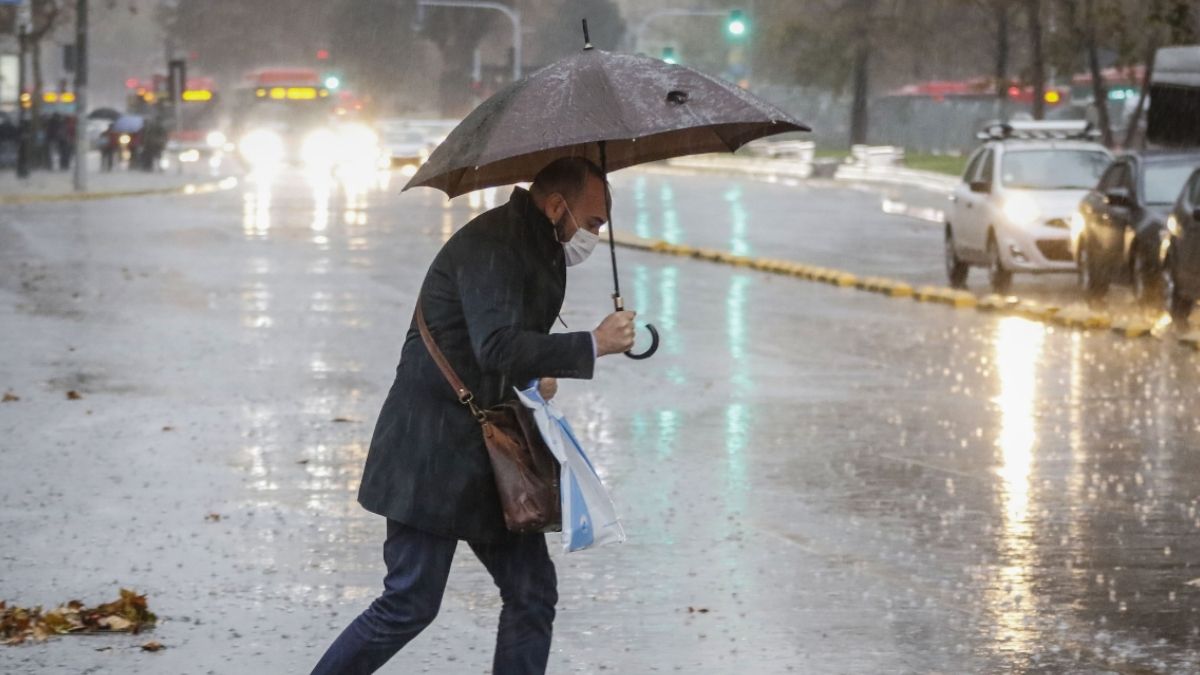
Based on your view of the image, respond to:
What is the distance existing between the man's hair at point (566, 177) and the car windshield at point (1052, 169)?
1755 cm

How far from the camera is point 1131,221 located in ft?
64.4

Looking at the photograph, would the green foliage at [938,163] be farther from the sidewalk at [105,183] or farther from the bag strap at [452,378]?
the bag strap at [452,378]

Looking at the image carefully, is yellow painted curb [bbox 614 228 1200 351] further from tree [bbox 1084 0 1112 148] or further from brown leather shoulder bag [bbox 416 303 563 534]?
tree [bbox 1084 0 1112 148]

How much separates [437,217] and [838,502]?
26.0 metres

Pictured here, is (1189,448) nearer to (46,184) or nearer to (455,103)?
(46,184)

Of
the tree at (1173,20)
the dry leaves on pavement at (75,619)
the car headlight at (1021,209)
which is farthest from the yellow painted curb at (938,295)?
the dry leaves on pavement at (75,619)

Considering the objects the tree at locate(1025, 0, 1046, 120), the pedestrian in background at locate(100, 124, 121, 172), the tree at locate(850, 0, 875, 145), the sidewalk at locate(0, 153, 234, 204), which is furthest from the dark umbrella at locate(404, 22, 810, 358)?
the tree at locate(850, 0, 875, 145)

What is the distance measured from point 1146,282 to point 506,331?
589 inches

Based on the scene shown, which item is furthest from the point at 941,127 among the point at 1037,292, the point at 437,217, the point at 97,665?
the point at 97,665

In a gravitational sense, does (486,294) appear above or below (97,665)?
above

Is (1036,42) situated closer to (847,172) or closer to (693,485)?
(847,172)

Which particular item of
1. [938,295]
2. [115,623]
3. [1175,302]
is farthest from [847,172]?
[115,623]

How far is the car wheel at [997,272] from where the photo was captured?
2144cm

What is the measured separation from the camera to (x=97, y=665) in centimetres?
672
